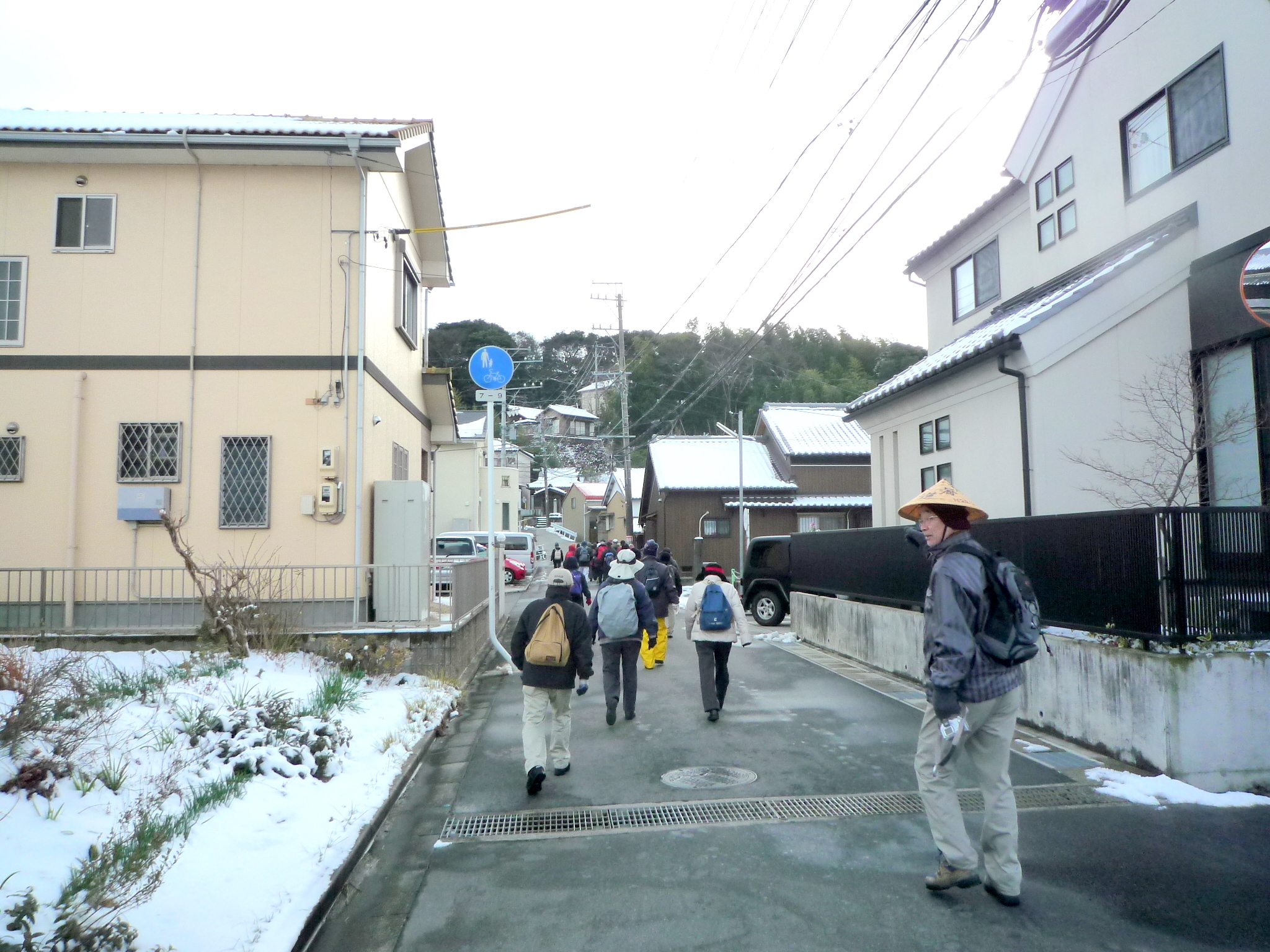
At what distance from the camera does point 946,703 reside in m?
4.15

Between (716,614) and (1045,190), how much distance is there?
10.2 meters

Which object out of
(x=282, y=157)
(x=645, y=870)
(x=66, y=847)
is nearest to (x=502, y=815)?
(x=645, y=870)

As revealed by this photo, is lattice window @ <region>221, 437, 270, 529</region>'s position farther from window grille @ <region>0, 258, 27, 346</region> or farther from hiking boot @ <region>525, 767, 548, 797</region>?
hiking boot @ <region>525, 767, 548, 797</region>

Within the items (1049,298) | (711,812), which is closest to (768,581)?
(1049,298)

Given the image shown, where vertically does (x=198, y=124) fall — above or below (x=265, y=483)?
above

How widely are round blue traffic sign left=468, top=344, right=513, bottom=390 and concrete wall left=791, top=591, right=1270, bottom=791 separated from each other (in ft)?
22.5

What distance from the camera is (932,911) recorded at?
4.09 metres

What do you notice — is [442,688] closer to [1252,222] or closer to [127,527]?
[127,527]

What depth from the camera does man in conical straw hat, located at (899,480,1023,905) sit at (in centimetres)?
416

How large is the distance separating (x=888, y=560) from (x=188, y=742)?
8.88 m

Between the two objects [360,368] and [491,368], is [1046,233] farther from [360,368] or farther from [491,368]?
[360,368]

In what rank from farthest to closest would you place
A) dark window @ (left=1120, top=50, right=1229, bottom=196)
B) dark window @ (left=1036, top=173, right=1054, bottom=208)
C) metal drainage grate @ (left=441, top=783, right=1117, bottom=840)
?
1. dark window @ (left=1036, top=173, right=1054, bottom=208)
2. dark window @ (left=1120, top=50, right=1229, bottom=196)
3. metal drainage grate @ (left=441, top=783, right=1117, bottom=840)

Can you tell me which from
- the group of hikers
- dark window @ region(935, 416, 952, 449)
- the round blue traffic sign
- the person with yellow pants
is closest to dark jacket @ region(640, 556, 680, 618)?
the person with yellow pants

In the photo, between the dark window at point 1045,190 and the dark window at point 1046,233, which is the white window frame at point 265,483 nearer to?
the dark window at point 1046,233
